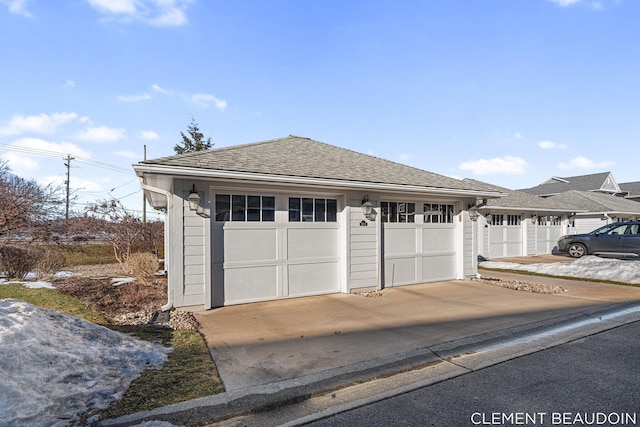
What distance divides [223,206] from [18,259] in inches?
319

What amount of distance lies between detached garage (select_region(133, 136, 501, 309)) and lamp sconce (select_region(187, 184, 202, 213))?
0.06ft

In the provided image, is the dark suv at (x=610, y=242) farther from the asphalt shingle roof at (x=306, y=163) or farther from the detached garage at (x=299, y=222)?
the asphalt shingle roof at (x=306, y=163)

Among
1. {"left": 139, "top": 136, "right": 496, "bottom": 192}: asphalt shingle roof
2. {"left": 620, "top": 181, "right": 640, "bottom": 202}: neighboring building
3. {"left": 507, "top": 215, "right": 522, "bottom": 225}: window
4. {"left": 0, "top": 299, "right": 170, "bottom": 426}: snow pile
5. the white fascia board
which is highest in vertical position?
{"left": 620, "top": 181, "right": 640, "bottom": 202}: neighboring building

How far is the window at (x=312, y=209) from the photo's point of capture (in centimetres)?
693

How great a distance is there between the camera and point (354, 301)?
6766 millimetres

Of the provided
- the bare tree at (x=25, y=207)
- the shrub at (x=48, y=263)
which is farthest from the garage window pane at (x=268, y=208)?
the shrub at (x=48, y=263)

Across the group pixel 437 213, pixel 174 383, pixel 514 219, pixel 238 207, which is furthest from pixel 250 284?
pixel 514 219

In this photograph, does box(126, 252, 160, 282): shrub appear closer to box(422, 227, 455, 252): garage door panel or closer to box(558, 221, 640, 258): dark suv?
box(422, 227, 455, 252): garage door panel

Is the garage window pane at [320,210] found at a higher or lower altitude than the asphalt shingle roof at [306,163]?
lower

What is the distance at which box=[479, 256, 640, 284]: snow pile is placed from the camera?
968 centimetres

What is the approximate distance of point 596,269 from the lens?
34.1ft

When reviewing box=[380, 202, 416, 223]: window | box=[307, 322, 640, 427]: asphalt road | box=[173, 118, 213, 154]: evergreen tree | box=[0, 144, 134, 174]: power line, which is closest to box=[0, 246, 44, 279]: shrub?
box=[380, 202, 416, 223]: window

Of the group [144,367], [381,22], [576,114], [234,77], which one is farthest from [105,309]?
[576,114]

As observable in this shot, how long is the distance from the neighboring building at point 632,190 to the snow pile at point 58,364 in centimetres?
4286
